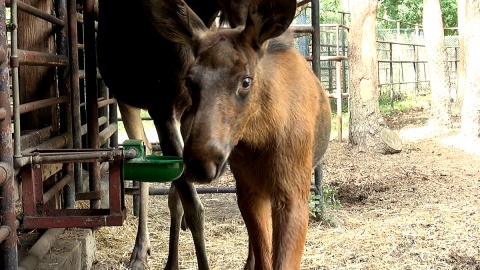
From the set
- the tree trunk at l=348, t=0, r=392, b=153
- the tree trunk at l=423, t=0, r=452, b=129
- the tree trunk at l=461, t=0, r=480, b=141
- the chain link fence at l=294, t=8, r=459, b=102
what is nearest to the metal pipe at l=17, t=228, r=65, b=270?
the tree trunk at l=348, t=0, r=392, b=153

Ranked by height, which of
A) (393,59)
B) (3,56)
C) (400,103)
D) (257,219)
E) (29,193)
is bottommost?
(257,219)

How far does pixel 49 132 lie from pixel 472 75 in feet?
31.4

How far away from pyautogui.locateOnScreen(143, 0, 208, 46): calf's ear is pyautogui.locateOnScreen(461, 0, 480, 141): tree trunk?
994 centimetres

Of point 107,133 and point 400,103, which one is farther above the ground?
point 400,103

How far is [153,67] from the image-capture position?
4.70 meters

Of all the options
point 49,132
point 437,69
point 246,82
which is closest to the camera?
point 246,82

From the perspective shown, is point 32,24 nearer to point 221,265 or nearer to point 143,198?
point 143,198

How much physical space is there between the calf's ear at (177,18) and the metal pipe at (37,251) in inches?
59.0

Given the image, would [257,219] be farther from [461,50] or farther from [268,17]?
[461,50]

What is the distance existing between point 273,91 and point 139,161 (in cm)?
88

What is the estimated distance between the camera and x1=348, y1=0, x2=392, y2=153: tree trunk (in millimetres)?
12133

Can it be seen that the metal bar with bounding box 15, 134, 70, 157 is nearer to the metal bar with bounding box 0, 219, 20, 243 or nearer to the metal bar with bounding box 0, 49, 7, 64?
the metal bar with bounding box 0, 219, 20, 243

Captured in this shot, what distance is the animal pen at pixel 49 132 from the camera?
3.31 metres

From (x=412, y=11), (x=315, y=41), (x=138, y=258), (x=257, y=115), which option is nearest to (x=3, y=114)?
(x=257, y=115)
